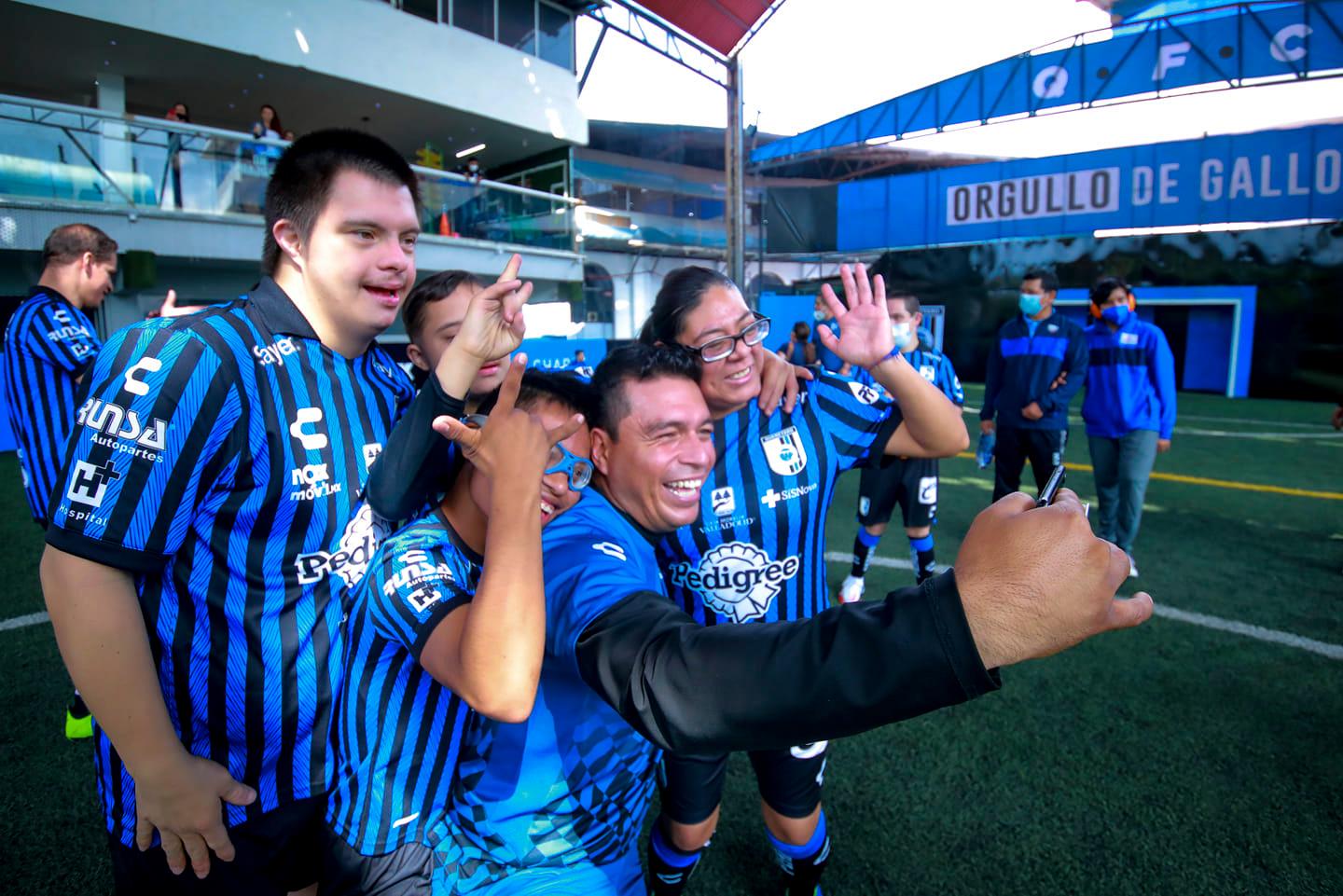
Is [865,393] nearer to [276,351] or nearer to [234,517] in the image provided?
[276,351]

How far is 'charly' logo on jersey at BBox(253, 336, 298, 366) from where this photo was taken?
153 centimetres

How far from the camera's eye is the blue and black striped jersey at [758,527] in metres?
2.33

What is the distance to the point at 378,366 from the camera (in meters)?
1.90

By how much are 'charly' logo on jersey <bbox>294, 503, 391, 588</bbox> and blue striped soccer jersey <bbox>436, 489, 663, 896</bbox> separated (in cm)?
46

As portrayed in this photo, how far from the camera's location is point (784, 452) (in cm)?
243

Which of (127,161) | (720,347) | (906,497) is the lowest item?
(906,497)

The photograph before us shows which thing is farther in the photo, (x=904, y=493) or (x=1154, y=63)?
(x=1154, y=63)

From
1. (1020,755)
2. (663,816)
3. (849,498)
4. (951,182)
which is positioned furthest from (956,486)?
(951,182)

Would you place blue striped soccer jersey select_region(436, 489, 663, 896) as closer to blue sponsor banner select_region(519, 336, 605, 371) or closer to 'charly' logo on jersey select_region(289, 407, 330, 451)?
'charly' logo on jersey select_region(289, 407, 330, 451)

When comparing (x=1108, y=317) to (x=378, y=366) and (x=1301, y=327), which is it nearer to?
(x=378, y=366)

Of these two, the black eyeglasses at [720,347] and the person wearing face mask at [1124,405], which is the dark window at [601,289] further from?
the black eyeglasses at [720,347]

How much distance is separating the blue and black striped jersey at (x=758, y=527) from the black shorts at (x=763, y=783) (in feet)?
1.43

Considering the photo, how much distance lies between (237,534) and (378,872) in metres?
0.77

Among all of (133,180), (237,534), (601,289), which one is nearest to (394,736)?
(237,534)
